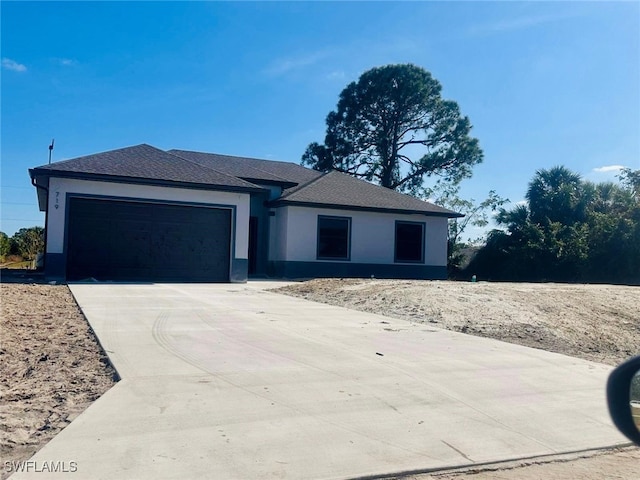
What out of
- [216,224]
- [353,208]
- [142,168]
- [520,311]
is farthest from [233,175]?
[520,311]

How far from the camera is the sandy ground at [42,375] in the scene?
14.6 ft

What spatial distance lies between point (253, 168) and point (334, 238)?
234 inches

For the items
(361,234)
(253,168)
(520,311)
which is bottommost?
(520,311)

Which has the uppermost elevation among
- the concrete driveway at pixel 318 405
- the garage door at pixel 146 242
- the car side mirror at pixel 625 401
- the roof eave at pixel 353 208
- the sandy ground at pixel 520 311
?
the roof eave at pixel 353 208

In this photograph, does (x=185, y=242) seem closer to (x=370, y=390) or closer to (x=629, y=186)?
(x=370, y=390)

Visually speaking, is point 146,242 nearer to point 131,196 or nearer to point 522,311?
point 131,196

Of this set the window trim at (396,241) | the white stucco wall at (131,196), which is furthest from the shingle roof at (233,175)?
the window trim at (396,241)

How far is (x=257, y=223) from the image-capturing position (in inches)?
944

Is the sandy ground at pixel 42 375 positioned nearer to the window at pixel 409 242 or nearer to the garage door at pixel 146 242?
the garage door at pixel 146 242

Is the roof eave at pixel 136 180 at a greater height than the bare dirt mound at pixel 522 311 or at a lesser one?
greater

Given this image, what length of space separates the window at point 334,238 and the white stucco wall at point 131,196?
4.02 meters

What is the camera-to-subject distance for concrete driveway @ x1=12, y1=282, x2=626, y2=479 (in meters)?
4.11

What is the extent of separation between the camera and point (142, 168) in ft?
62.8

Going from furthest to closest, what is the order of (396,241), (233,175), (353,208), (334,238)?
1. (396,241)
2. (233,175)
3. (334,238)
4. (353,208)
